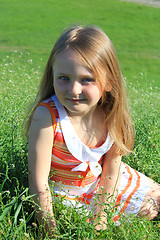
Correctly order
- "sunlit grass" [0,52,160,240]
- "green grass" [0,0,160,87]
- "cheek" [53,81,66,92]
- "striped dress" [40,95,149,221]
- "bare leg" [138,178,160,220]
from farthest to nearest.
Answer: "green grass" [0,0,160,87] → "bare leg" [138,178,160,220] → "striped dress" [40,95,149,221] → "cheek" [53,81,66,92] → "sunlit grass" [0,52,160,240]

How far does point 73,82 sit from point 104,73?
9.7 inches

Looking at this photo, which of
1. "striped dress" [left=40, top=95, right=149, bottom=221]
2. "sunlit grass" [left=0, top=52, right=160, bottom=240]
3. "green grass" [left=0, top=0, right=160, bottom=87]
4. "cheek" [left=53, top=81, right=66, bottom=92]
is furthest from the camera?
"green grass" [left=0, top=0, right=160, bottom=87]

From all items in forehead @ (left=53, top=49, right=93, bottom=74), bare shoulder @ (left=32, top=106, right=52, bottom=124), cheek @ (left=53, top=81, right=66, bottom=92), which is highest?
forehead @ (left=53, top=49, right=93, bottom=74)

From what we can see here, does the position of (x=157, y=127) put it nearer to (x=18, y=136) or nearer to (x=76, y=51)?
(x=18, y=136)

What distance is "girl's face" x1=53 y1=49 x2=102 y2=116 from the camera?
214 cm

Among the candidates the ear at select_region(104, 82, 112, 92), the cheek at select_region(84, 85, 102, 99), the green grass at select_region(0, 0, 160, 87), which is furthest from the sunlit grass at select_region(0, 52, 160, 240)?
the green grass at select_region(0, 0, 160, 87)

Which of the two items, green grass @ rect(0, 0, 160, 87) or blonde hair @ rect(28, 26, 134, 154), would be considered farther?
green grass @ rect(0, 0, 160, 87)

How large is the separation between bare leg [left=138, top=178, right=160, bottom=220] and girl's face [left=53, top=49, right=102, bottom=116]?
101 centimetres

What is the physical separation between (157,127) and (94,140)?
1236 mm

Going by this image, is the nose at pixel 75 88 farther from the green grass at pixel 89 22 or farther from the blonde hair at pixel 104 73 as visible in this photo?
the green grass at pixel 89 22

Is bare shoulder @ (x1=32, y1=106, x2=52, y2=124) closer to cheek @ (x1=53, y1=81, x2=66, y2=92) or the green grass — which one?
cheek @ (x1=53, y1=81, x2=66, y2=92)

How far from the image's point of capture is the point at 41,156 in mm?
2248

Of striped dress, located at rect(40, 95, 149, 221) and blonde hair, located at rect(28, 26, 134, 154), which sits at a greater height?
blonde hair, located at rect(28, 26, 134, 154)

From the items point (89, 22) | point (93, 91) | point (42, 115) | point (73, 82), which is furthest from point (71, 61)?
point (89, 22)
